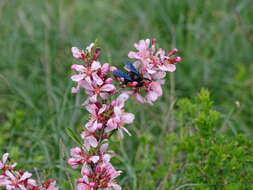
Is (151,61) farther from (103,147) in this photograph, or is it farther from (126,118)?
(103,147)

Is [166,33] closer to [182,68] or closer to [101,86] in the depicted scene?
[182,68]

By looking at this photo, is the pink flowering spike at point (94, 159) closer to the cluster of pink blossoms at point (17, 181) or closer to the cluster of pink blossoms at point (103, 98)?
the cluster of pink blossoms at point (103, 98)

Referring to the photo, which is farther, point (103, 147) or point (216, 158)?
point (216, 158)

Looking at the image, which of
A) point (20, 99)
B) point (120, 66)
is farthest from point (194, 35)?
point (20, 99)

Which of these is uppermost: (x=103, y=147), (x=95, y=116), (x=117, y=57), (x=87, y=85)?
(x=117, y=57)

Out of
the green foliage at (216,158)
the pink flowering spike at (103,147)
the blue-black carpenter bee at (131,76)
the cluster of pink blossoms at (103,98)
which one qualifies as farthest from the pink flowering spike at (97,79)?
the green foliage at (216,158)

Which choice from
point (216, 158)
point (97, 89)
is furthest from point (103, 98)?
point (216, 158)

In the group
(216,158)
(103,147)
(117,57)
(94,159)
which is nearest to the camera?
(94,159)
